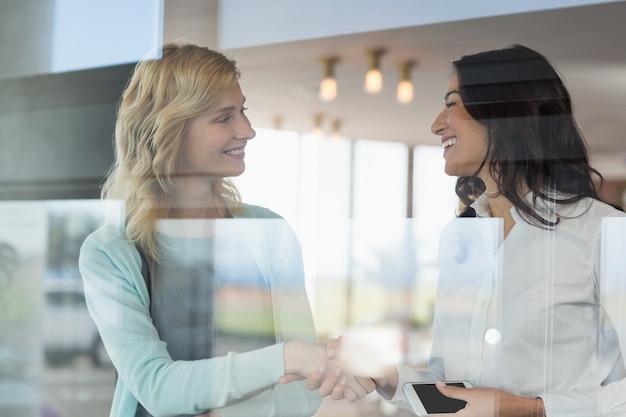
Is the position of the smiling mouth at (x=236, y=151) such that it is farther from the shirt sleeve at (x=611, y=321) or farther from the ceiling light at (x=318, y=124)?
the shirt sleeve at (x=611, y=321)

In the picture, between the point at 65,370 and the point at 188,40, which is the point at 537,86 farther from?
the point at 65,370

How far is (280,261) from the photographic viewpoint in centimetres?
143

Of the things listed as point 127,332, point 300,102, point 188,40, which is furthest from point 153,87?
point 127,332

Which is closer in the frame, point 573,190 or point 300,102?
point 573,190

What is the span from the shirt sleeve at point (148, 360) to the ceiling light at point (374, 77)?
465 millimetres

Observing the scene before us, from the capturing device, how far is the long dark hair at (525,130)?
1.25m

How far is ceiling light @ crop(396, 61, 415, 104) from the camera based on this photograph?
1.34 m

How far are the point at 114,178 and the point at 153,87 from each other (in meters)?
0.19

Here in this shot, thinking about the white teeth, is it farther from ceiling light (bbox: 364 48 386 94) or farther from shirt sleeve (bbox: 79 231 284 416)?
shirt sleeve (bbox: 79 231 284 416)

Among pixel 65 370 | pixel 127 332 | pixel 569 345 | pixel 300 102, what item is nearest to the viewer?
pixel 569 345

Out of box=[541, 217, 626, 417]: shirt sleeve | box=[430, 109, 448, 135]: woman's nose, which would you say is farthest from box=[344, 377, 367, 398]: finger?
box=[430, 109, 448, 135]: woman's nose

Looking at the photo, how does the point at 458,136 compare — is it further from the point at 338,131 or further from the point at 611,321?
the point at 611,321

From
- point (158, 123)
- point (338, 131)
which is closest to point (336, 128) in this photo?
point (338, 131)

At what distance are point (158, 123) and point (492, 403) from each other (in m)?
0.75
